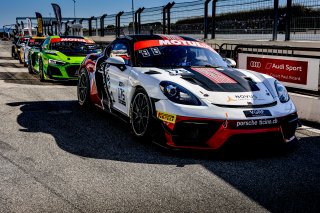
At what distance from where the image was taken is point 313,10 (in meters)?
9.73

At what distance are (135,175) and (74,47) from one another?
30.5 feet

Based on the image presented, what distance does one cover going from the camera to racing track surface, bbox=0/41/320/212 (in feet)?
11.4

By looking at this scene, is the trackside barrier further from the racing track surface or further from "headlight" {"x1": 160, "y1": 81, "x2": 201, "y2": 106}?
"headlight" {"x1": 160, "y1": 81, "x2": 201, "y2": 106}

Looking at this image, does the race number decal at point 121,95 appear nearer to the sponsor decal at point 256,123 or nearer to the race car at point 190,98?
the race car at point 190,98

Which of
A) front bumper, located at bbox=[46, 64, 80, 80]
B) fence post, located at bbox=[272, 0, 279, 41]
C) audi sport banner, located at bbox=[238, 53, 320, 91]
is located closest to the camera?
audi sport banner, located at bbox=[238, 53, 320, 91]

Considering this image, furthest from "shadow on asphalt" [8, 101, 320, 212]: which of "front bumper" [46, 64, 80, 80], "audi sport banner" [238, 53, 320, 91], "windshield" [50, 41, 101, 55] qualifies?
"windshield" [50, 41, 101, 55]

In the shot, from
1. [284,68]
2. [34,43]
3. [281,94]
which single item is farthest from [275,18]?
[34,43]

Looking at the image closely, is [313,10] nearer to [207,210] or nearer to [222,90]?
[222,90]

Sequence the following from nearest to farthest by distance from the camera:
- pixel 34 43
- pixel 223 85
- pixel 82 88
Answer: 1. pixel 223 85
2. pixel 82 88
3. pixel 34 43

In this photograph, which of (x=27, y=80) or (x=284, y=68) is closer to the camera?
(x=284, y=68)

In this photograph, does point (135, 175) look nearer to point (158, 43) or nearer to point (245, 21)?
point (158, 43)

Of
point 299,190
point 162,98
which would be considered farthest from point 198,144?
point 299,190

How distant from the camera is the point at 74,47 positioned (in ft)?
42.2

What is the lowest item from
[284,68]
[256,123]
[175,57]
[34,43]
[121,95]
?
[256,123]
